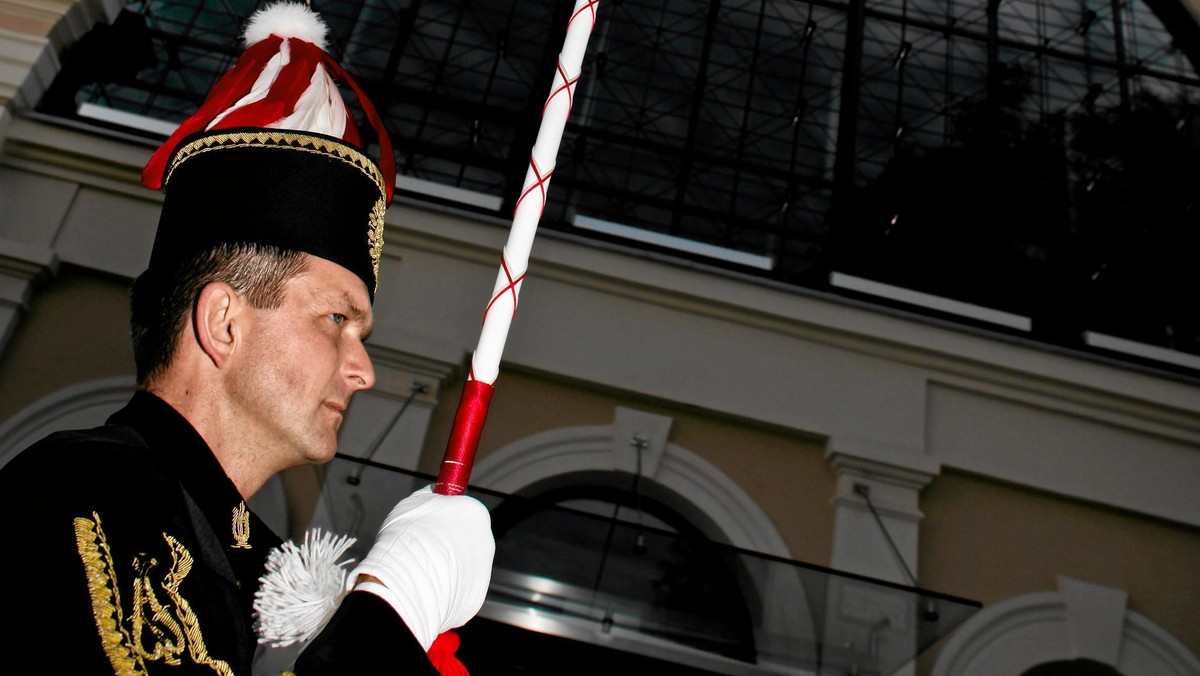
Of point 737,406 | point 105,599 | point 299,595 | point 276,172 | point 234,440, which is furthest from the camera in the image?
point 737,406

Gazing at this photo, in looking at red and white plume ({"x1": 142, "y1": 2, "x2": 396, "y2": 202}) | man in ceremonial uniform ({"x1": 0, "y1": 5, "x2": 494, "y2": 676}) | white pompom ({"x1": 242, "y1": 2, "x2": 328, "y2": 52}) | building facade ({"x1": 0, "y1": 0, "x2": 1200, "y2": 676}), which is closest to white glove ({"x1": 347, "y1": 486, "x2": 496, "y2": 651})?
man in ceremonial uniform ({"x1": 0, "y1": 5, "x2": 494, "y2": 676})

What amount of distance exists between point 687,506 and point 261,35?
13.4 ft

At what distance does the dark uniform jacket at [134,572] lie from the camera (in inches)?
39.6

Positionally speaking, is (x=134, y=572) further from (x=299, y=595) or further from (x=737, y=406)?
(x=737, y=406)

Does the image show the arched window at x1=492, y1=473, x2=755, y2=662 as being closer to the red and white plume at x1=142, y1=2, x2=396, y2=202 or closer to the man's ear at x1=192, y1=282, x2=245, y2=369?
the red and white plume at x1=142, y1=2, x2=396, y2=202

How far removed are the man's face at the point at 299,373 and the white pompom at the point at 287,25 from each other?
2.07 feet

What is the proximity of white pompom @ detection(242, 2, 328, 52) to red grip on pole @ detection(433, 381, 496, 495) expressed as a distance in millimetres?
907

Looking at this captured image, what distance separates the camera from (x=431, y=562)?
134 centimetres

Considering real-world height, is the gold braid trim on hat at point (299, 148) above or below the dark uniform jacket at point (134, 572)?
above

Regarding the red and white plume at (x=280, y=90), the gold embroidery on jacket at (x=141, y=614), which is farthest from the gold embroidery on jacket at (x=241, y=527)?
the red and white plume at (x=280, y=90)

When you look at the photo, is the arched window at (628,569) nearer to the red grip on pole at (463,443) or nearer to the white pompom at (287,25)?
the white pompom at (287,25)

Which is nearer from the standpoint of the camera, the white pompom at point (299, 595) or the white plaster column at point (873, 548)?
the white pompom at point (299, 595)

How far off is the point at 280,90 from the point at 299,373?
58cm

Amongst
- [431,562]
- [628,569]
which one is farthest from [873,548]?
[431,562]
